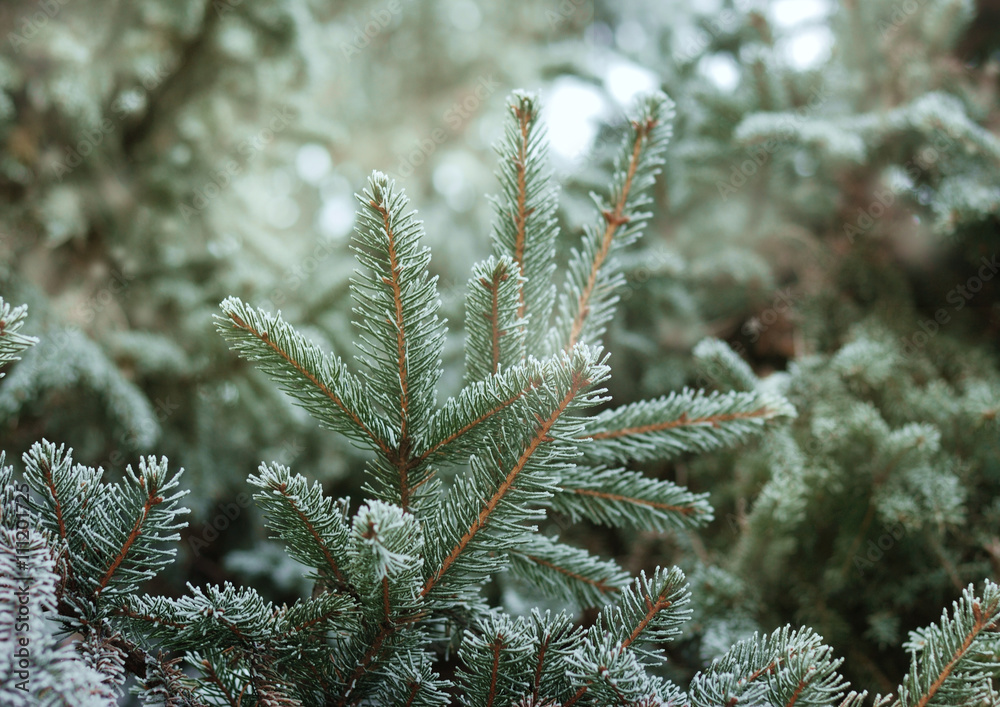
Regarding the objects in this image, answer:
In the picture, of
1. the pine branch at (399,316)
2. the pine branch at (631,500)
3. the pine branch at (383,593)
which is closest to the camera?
the pine branch at (383,593)

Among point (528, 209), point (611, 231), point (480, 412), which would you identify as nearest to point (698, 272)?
point (611, 231)

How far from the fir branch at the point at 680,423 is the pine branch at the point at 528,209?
0.15 metres

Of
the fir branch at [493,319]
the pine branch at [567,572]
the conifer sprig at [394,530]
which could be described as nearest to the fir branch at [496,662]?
the conifer sprig at [394,530]

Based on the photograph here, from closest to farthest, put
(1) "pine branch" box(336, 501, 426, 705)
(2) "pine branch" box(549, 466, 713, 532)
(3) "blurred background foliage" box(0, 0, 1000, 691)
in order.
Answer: (1) "pine branch" box(336, 501, 426, 705), (2) "pine branch" box(549, 466, 713, 532), (3) "blurred background foliage" box(0, 0, 1000, 691)

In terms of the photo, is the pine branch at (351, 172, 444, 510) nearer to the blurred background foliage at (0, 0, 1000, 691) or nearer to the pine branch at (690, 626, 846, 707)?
the pine branch at (690, 626, 846, 707)

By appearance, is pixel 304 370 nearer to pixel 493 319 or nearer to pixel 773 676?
pixel 493 319

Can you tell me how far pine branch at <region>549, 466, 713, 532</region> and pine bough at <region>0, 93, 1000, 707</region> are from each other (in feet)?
0.38

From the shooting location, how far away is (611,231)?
0.82 m

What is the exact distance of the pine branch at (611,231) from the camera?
31.3 inches

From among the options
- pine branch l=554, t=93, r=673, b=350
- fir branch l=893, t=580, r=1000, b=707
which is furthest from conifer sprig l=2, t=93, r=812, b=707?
fir branch l=893, t=580, r=1000, b=707

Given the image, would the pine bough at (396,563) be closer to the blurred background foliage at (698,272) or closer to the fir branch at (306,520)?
the fir branch at (306,520)

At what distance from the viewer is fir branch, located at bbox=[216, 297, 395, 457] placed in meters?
0.62

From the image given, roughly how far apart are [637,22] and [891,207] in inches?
65.2

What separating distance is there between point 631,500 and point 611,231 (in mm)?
355
